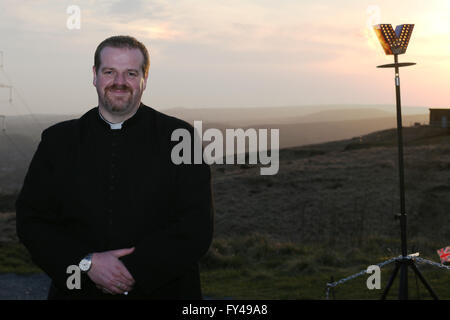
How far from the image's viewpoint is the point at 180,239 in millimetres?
3301

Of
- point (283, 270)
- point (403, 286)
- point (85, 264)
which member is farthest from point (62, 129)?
point (283, 270)

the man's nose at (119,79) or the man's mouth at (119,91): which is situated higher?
the man's nose at (119,79)

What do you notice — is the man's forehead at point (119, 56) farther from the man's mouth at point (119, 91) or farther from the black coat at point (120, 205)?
the black coat at point (120, 205)

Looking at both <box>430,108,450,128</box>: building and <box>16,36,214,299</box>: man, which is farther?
<box>430,108,450,128</box>: building

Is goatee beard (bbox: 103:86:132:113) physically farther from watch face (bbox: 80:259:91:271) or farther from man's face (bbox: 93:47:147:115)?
watch face (bbox: 80:259:91:271)

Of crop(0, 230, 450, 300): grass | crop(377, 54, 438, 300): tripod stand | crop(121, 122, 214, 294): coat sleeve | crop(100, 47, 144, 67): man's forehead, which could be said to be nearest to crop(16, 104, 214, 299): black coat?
crop(121, 122, 214, 294): coat sleeve

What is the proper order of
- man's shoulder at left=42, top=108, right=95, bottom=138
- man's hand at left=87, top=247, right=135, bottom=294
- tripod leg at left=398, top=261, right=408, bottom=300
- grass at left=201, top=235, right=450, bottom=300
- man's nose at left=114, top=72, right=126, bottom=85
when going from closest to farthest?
man's hand at left=87, top=247, right=135, bottom=294 → man's nose at left=114, top=72, right=126, bottom=85 → man's shoulder at left=42, top=108, right=95, bottom=138 → tripod leg at left=398, top=261, right=408, bottom=300 → grass at left=201, top=235, right=450, bottom=300

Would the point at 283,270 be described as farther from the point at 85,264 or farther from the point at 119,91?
the point at 119,91

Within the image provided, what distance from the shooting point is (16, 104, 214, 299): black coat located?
3291mm

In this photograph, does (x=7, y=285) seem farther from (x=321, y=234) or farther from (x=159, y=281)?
(x=321, y=234)

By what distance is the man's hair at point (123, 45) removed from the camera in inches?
131

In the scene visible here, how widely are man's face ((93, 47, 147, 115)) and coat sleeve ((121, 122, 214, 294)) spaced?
1.96 ft

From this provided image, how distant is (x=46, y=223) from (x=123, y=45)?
4.26 ft

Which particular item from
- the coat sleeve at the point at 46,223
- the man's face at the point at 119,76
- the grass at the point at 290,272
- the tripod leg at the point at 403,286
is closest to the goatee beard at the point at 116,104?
the man's face at the point at 119,76
